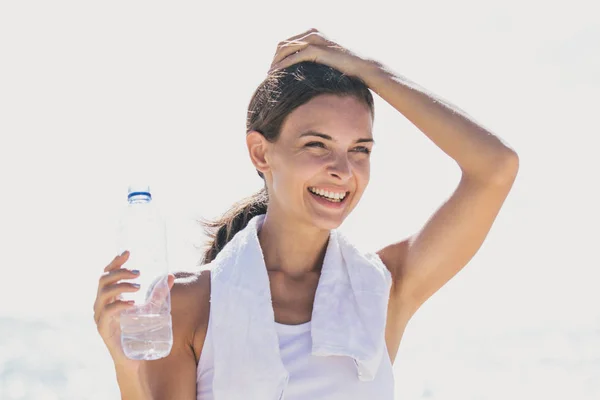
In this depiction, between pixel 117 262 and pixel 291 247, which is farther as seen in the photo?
pixel 291 247

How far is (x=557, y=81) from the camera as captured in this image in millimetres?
14930

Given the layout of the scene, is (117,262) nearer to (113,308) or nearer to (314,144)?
(113,308)

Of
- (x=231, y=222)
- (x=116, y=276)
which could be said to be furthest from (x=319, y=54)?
(x=116, y=276)

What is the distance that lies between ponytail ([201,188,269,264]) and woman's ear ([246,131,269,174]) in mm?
315

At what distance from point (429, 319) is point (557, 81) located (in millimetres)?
4483

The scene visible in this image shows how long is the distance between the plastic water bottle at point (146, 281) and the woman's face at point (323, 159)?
1.64ft

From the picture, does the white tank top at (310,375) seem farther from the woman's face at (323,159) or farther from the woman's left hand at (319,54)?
the woman's left hand at (319,54)

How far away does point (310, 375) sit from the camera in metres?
3.73

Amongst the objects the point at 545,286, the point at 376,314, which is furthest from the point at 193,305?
the point at 545,286

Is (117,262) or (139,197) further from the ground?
(139,197)

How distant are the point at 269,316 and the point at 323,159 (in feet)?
1.98

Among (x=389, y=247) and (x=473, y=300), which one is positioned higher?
(x=473, y=300)

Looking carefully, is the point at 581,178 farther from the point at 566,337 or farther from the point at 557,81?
the point at 566,337

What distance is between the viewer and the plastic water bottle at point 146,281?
3271mm
